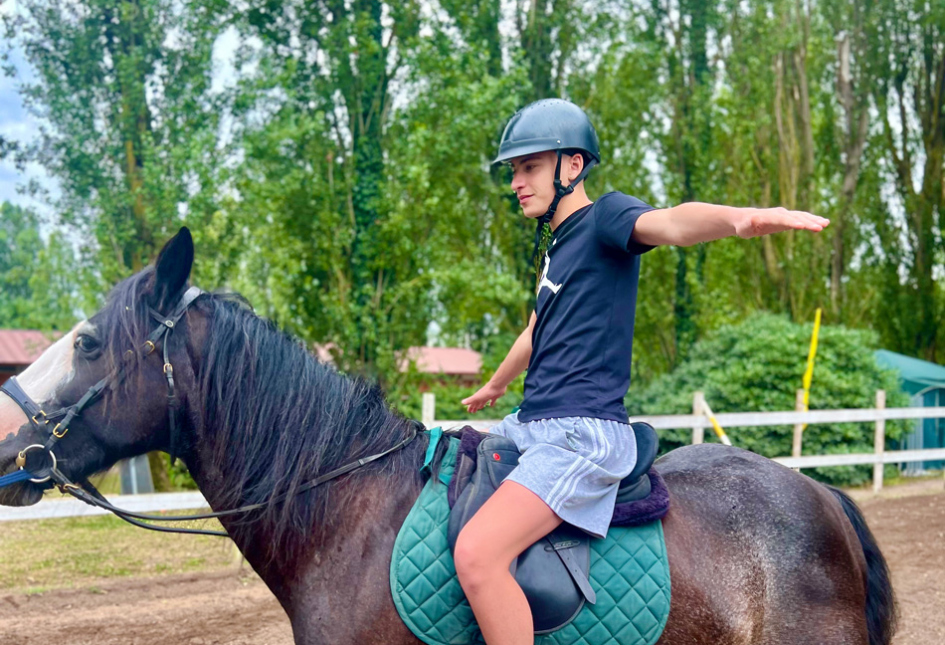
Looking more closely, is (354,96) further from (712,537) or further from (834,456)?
(712,537)

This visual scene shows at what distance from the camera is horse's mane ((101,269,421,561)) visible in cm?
219

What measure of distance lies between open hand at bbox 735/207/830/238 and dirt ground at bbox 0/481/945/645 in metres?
4.05

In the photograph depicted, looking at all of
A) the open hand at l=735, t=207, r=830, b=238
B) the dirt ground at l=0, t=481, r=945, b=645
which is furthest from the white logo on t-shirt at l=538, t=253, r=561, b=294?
the dirt ground at l=0, t=481, r=945, b=645

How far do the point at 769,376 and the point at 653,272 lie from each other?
6.79 m

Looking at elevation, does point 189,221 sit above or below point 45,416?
above

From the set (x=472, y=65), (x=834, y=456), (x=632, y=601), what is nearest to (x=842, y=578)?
(x=632, y=601)

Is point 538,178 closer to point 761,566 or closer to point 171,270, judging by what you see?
point 171,270

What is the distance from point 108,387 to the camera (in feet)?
6.98

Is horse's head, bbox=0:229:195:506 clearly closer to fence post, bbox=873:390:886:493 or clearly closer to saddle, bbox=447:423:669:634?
saddle, bbox=447:423:669:634

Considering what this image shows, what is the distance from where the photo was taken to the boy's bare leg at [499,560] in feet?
6.48

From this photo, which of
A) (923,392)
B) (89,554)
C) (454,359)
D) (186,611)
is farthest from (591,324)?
(454,359)

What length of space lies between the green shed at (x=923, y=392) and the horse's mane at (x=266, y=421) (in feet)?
47.4

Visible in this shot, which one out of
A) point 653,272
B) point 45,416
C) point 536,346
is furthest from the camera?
point 653,272

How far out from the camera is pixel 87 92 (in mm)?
10656
